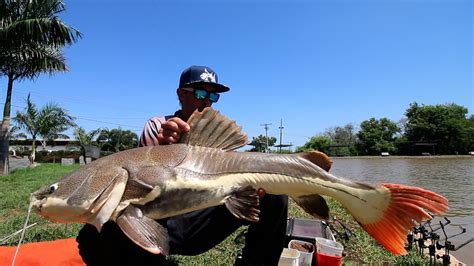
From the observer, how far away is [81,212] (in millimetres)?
1836

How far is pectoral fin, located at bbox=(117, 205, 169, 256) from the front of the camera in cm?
179

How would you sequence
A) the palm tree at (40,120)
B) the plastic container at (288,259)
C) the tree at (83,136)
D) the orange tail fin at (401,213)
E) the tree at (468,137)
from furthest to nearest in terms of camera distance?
the tree at (468,137) < the tree at (83,136) < the palm tree at (40,120) < the plastic container at (288,259) < the orange tail fin at (401,213)

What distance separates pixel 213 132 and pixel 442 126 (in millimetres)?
69724

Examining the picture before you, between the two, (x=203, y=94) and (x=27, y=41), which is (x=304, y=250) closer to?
(x=203, y=94)

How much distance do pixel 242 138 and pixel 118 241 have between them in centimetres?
102

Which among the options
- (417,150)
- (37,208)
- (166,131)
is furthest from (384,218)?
(417,150)

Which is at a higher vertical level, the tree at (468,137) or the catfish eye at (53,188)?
the tree at (468,137)

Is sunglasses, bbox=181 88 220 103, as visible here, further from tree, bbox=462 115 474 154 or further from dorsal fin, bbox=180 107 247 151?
tree, bbox=462 115 474 154

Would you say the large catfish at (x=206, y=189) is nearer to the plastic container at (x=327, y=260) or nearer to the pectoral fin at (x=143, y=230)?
the pectoral fin at (x=143, y=230)

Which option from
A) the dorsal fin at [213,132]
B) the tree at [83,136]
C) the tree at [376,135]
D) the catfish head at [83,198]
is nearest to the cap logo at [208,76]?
the dorsal fin at [213,132]

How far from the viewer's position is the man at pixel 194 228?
7.82 ft

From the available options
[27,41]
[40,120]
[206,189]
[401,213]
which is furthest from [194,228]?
[40,120]

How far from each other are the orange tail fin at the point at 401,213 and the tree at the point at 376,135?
74.6 m

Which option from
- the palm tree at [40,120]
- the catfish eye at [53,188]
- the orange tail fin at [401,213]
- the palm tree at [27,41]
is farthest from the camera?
the palm tree at [40,120]
